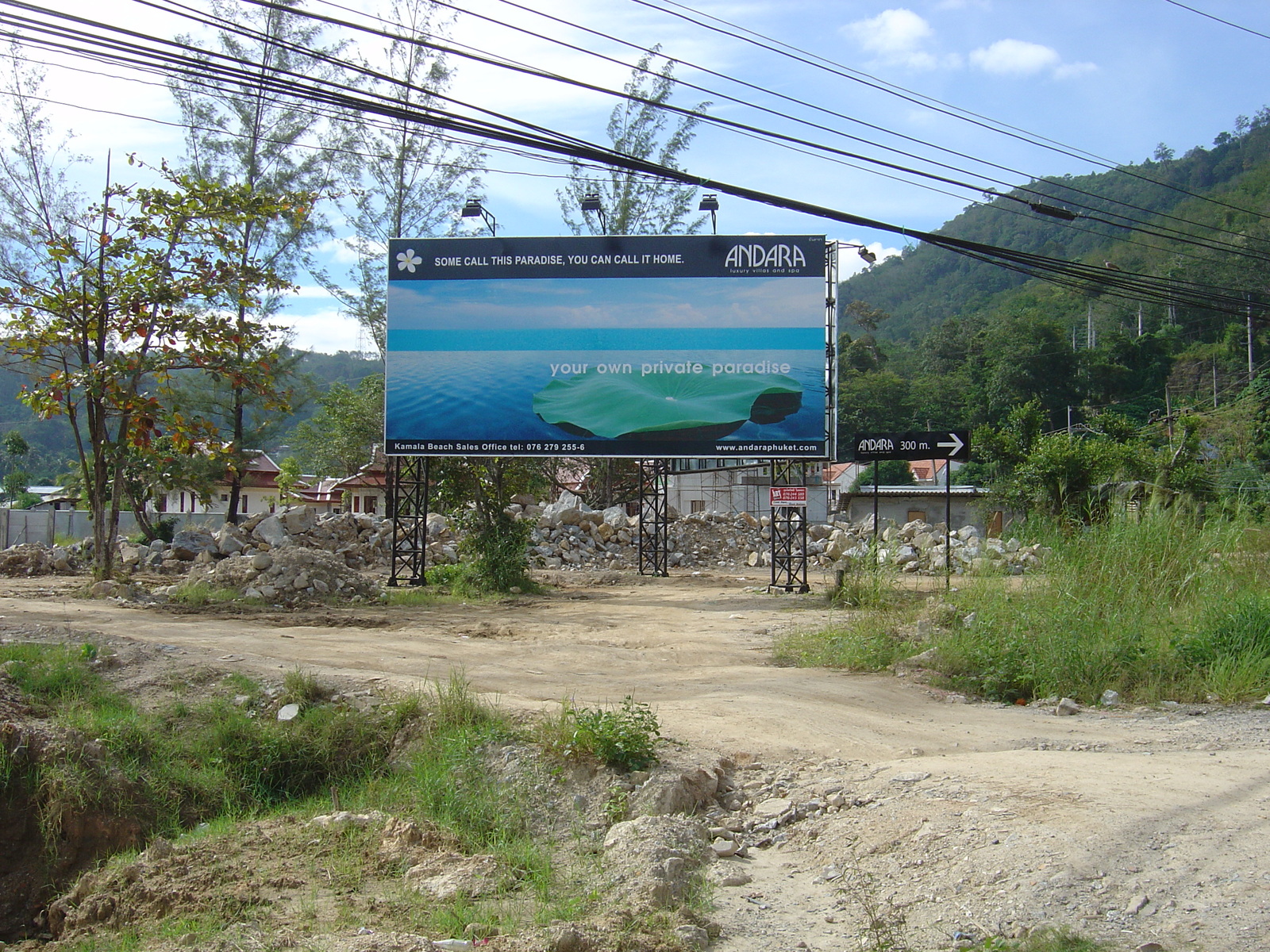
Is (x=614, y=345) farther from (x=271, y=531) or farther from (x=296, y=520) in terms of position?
(x=296, y=520)

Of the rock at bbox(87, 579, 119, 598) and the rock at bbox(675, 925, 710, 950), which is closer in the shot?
the rock at bbox(675, 925, 710, 950)

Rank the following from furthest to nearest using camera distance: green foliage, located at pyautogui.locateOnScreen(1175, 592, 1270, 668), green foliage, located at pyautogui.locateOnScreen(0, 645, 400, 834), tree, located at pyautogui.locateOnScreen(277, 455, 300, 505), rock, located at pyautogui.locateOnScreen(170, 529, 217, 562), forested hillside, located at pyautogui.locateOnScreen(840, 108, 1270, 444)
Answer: forested hillside, located at pyautogui.locateOnScreen(840, 108, 1270, 444), tree, located at pyautogui.locateOnScreen(277, 455, 300, 505), rock, located at pyautogui.locateOnScreen(170, 529, 217, 562), green foliage, located at pyautogui.locateOnScreen(1175, 592, 1270, 668), green foliage, located at pyautogui.locateOnScreen(0, 645, 400, 834)

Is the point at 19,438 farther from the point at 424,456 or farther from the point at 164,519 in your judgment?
the point at 424,456

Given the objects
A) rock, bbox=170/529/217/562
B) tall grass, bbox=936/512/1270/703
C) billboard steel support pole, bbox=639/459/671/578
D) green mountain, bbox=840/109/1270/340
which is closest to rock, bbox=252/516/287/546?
rock, bbox=170/529/217/562

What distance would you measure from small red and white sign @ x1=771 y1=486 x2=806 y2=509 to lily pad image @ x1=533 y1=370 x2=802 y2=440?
192 cm

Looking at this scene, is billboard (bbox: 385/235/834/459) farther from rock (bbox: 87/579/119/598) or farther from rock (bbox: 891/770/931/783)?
rock (bbox: 891/770/931/783)

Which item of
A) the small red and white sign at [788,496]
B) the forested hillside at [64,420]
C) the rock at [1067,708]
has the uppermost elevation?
the forested hillside at [64,420]

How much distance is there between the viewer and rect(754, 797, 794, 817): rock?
18.8 ft

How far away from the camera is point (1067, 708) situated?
26.0 feet

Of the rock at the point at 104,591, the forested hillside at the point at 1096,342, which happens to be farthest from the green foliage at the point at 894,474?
the rock at the point at 104,591

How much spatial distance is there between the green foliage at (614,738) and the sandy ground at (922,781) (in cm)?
49

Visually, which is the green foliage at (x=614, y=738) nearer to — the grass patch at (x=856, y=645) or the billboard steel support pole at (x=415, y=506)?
the grass patch at (x=856, y=645)

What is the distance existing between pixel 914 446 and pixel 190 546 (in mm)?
17016

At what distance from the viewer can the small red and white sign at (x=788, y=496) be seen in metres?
19.2
